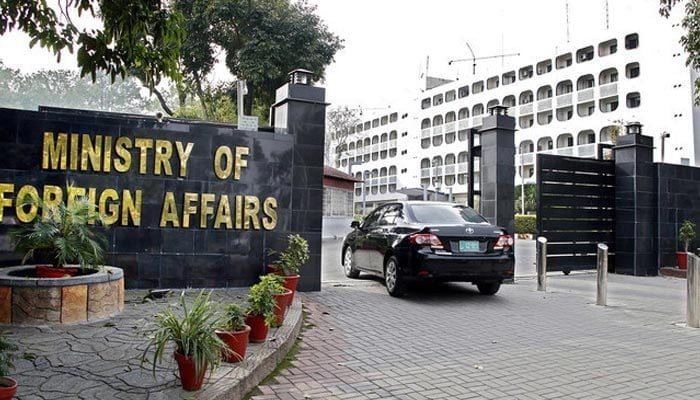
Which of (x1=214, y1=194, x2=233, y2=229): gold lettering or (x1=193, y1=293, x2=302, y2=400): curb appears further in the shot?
(x1=214, y1=194, x2=233, y2=229): gold lettering

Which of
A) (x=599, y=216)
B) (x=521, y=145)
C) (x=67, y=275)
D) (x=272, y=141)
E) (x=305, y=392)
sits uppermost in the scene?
(x=521, y=145)

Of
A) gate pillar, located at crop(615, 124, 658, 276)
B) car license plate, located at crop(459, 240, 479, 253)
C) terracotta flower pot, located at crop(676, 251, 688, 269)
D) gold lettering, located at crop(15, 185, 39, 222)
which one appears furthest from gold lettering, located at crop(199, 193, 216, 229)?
terracotta flower pot, located at crop(676, 251, 688, 269)

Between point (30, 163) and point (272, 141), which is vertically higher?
point (272, 141)

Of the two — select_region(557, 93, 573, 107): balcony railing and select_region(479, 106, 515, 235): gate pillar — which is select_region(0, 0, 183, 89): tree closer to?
select_region(479, 106, 515, 235): gate pillar

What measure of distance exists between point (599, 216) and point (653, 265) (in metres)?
1.80

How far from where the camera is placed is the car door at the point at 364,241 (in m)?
9.29

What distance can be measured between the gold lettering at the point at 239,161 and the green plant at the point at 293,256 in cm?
128

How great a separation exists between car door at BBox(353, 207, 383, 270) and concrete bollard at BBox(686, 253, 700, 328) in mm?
4657

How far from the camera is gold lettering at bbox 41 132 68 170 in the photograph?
6984 mm

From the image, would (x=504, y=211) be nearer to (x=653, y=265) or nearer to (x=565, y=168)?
(x=565, y=168)

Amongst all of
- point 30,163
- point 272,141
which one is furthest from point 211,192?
point 30,163

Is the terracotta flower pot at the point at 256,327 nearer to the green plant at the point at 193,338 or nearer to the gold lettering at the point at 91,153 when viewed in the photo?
the green plant at the point at 193,338

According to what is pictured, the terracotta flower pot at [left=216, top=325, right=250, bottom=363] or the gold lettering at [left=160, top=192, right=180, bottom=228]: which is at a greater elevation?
the gold lettering at [left=160, top=192, right=180, bottom=228]

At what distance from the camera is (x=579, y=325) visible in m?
6.62
